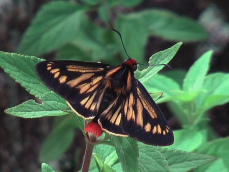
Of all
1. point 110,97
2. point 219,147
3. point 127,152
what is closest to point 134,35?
point 219,147

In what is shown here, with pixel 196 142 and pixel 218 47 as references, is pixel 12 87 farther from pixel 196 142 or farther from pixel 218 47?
pixel 196 142

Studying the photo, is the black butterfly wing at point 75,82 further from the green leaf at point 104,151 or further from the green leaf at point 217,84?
the green leaf at point 217,84

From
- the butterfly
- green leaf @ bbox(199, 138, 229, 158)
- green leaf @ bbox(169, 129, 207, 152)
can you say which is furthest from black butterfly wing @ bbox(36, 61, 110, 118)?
green leaf @ bbox(199, 138, 229, 158)

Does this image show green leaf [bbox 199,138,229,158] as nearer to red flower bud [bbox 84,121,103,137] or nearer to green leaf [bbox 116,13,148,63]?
red flower bud [bbox 84,121,103,137]

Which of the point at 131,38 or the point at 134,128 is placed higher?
the point at 134,128

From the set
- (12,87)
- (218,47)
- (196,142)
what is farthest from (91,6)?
(196,142)

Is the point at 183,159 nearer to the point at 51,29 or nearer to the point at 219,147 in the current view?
the point at 219,147
